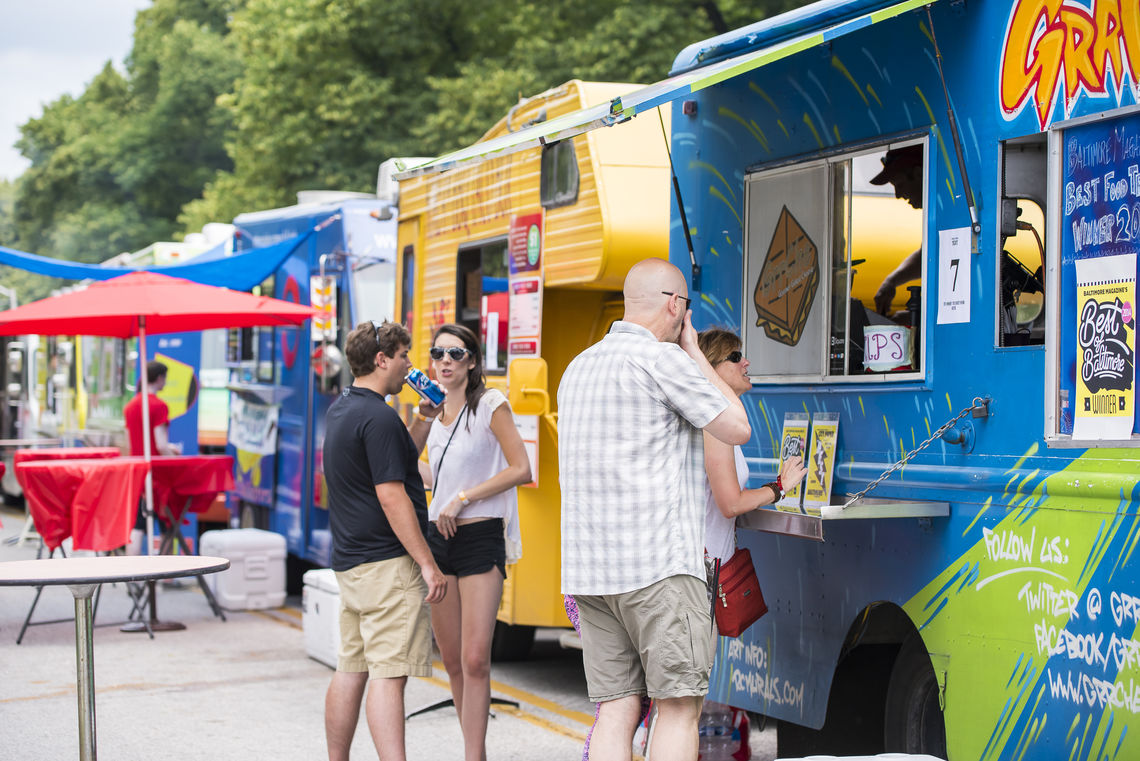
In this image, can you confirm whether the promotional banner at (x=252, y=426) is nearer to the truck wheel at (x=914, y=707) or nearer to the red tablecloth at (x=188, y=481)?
the red tablecloth at (x=188, y=481)

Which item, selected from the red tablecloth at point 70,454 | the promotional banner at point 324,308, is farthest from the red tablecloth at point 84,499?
the red tablecloth at point 70,454

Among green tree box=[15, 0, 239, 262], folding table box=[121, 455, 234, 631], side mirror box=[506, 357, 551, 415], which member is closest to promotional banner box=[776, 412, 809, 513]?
side mirror box=[506, 357, 551, 415]

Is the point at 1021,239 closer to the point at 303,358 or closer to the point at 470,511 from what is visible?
the point at 470,511

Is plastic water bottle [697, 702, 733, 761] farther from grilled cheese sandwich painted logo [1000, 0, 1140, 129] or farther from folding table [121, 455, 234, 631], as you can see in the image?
folding table [121, 455, 234, 631]

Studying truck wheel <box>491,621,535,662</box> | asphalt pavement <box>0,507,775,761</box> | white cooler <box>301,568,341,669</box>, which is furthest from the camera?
truck wheel <box>491,621,535,662</box>

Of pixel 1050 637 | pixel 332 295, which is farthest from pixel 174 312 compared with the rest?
pixel 1050 637

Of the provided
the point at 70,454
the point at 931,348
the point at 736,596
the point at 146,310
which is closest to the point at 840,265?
the point at 931,348

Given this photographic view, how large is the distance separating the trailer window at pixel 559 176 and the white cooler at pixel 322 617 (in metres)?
2.80

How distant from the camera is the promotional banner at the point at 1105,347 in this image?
3.85 meters

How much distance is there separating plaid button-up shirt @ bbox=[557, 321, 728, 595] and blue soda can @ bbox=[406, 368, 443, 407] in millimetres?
1522

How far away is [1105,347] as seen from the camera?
3.91 meters

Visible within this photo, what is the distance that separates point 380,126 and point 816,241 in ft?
68.9

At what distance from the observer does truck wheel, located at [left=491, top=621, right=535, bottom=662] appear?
8.80 metres

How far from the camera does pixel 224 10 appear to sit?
4475 cm
